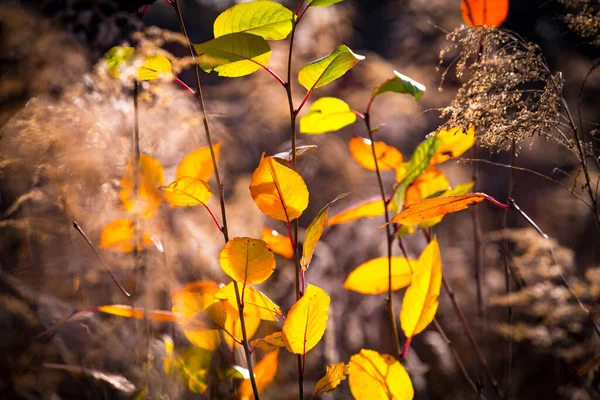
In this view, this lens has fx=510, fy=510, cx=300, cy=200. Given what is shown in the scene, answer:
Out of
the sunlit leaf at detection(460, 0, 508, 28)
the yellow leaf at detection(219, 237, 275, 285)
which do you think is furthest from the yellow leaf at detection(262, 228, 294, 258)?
the sunlit leaf at detection(460, 0, 508, 28)

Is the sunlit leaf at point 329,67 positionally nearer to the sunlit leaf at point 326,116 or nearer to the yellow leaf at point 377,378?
the sunlit leaf at point 326,116

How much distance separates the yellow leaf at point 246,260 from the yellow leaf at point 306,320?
0.11 feet

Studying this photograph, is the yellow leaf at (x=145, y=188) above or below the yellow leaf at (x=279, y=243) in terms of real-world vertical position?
above

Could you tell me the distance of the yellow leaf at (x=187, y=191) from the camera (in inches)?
14.7

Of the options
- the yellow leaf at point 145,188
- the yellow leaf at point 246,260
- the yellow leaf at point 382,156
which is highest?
the yellow leaf at point 246,260

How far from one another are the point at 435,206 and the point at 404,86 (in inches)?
3.8

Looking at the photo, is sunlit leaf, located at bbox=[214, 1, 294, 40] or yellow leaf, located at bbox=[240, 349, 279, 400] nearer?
sunlit leaf, located at bbox=[214, 1, 294, 40]

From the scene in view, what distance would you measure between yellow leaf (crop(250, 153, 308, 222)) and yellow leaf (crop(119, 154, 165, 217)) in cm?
16

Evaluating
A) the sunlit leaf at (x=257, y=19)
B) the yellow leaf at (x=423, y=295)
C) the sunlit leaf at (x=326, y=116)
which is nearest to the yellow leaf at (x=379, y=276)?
the yellow leaf at (x=423, y=295)

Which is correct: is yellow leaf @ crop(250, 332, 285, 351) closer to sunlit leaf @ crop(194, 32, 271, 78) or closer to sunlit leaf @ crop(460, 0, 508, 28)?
sunlit leaf @ crop(194, 32, 271, 78)

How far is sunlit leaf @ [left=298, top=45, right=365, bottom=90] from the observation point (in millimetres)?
351

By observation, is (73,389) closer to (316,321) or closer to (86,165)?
(86,165)

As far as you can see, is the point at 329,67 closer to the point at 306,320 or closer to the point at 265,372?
Answer: the point at 306,320

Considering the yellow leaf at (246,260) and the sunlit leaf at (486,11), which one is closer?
the yellow leaf at (246,260)
